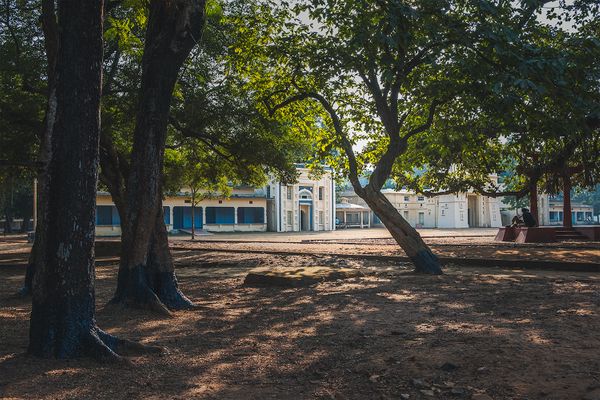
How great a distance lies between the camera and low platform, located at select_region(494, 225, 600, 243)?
24.1 meters

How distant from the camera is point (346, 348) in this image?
4996mm

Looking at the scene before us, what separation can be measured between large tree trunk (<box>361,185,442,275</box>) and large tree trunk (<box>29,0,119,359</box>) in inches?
320

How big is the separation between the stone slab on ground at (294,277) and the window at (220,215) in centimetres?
4064

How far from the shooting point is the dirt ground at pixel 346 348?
378 centimetres

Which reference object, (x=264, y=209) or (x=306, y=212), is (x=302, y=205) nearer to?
(x=306, y=212)

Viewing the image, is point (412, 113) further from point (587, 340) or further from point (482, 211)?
point (482, 211)

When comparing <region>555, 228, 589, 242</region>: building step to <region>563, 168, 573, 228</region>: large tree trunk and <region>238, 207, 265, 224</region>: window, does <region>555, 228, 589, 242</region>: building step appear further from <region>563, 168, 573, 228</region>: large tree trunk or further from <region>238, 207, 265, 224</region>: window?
<region>238, 207, 265, 224</region>: window

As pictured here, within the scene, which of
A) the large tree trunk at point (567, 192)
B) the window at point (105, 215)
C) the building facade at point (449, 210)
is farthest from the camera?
the building facade at point (449, 210)

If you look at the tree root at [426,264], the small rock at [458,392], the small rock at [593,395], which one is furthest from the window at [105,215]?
the small rock at [593,395]

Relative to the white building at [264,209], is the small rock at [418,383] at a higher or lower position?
lower

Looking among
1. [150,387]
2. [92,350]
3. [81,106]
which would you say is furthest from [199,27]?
[150,387]

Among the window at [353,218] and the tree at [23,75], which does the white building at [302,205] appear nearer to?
the window at [353,218]

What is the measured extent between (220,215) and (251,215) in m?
3.46

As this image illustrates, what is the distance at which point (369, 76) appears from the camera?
12.4 m
